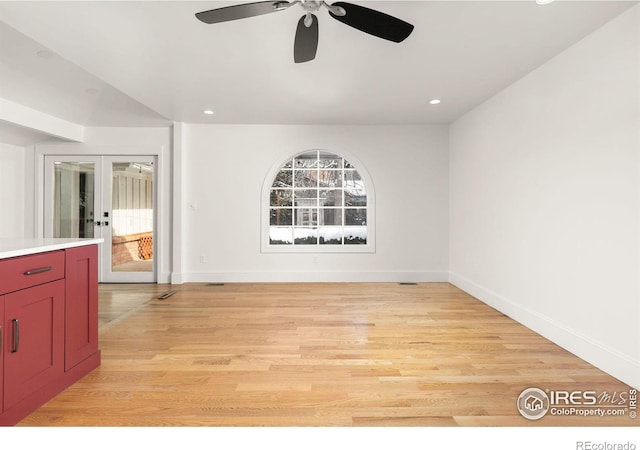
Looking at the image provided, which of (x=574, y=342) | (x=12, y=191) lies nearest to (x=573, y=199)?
(x=574, y=342)

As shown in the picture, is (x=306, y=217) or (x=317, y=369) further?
(x=306, y=217)

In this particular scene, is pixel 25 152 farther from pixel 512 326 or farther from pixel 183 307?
pixel 512 326

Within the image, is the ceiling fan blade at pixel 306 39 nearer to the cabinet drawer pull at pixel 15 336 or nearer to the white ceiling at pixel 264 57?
the white ceiling at pixel 264 57

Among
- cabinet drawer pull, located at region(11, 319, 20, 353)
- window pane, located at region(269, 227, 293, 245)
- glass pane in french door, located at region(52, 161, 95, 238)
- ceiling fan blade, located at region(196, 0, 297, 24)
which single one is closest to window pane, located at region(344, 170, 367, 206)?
window pane, located at region(269, 227, 293, 245)

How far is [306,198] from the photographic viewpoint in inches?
228

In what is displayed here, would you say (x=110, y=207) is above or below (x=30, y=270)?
above

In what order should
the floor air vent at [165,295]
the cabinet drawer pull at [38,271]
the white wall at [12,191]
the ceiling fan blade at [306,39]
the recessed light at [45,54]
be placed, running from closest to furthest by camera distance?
the cabinet drawer pull at [38,271] → the ceiling fan blade at [306,39] → the recessed light at [45,54] → the floor air vent at [165,295] → the white wall at [12,191]

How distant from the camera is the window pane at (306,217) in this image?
578cm

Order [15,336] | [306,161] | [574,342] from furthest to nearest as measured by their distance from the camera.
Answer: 1. [306,161]
2. [574,342]
3. [15,336]

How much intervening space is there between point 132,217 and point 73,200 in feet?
3.16

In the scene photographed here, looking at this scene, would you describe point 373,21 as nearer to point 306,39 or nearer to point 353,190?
point 306,39

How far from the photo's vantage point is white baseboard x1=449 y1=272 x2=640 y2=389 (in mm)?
2320

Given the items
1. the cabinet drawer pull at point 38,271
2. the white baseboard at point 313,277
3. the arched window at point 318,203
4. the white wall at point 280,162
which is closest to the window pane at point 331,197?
the arched window at point 318,203

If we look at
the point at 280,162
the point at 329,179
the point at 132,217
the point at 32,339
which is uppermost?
the point at 280,162
